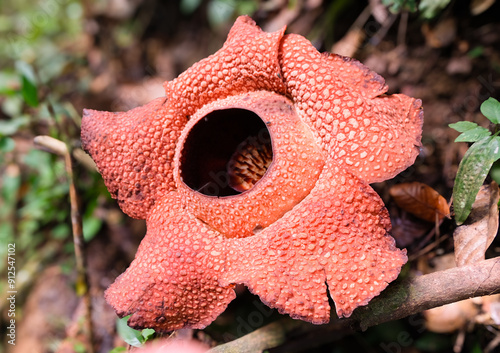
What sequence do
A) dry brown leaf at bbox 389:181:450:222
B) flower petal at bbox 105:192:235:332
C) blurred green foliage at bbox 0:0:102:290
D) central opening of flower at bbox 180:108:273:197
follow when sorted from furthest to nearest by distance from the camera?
1. blurred green foliage at bbox 0:0:102:290
2. dry brown leaf at bbox 389:181:450:222
3. central opening of flower at bbox 180:108:273:197
4. flower petal at bbox 105:192:235:332

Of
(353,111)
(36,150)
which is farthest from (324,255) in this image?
(36,150)

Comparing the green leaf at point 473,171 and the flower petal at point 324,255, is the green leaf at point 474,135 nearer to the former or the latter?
the green leaf at point 473,171

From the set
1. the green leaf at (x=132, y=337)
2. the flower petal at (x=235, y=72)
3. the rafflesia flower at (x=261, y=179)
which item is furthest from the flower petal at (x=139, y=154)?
the green leaf at (x=132, y=337)

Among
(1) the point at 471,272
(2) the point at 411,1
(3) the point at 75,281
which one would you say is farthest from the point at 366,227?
(3) the point at 75,281

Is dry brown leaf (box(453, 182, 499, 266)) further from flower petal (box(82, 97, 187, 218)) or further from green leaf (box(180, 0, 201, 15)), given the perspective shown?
green leaf (box(180, 0, 201, 15))

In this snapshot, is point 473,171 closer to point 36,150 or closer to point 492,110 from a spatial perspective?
point 492,110

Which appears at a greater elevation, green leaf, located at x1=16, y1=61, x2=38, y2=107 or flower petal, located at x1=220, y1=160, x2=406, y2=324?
green leaf, located at x1=16, y1=61, x2=38, y2=107

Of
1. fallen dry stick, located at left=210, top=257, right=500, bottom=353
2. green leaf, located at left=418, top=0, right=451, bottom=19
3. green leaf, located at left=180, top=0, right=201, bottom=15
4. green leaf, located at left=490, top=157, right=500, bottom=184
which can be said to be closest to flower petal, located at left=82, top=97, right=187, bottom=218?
fallen dry stick, located at left=210, top=257, right=500, bottom=353
